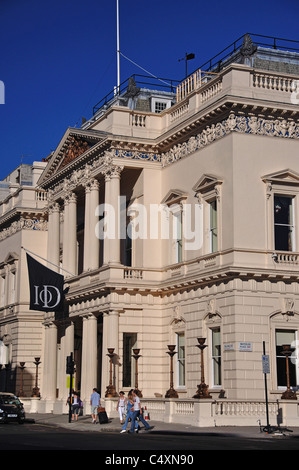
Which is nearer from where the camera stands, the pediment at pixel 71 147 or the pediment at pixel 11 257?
the pediment at pixel 71 147

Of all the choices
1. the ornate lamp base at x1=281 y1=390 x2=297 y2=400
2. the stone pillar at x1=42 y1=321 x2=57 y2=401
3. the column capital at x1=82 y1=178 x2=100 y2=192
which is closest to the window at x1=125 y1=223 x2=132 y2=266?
the column capital at x1=82 y1=178 x2=100 y2=192

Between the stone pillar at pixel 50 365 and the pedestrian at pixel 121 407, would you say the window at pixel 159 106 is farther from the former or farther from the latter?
the pedestrian at pixel 121 407

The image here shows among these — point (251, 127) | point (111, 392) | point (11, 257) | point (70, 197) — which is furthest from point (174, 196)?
point (11, 257)

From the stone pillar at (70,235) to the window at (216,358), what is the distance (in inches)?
548

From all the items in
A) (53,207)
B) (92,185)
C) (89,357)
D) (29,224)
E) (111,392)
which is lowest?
(111,392)

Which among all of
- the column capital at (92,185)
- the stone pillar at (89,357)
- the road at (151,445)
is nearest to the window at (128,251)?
the column capital at (92,185)

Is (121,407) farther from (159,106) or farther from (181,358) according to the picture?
(159,106)

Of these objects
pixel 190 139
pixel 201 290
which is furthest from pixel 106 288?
pixel 190 139

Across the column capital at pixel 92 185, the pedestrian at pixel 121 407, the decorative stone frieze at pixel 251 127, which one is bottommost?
the pedestrian at pixel 121 407

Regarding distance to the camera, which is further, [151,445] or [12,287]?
[12,287]

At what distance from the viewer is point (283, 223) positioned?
127 ft

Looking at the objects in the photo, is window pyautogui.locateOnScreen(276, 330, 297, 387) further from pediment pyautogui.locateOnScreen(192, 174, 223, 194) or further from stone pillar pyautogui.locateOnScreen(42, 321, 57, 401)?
stone pillar pyautogui.locateOnScreen(42, 321, 57, 401)

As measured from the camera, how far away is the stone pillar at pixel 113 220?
4431cm

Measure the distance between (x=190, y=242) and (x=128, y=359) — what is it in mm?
7118
